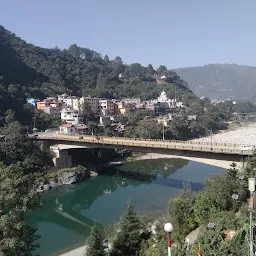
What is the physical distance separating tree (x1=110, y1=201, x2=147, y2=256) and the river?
7.02 m

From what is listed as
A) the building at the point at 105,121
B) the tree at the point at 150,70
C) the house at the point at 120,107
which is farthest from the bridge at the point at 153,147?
the tree at the point at 150,70

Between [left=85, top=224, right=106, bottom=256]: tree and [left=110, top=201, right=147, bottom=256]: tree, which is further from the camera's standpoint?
[left=110, top=201, right=147, bottom=256]: tree

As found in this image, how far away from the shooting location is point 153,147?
103 feet

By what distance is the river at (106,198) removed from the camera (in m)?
23.4

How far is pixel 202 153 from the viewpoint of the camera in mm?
28641

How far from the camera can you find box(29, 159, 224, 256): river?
23359 mm

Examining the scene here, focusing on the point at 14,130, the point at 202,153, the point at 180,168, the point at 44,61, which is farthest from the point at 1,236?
the point at 44,61

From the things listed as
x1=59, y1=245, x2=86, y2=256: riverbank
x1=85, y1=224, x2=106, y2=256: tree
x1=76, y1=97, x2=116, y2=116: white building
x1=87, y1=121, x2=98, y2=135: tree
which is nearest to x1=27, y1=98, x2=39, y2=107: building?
x1=76, y1=97, x2=116, y2=116: white building

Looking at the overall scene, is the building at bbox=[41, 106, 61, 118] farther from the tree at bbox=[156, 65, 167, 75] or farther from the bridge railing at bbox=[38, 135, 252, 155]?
the tree at bbox=[156, 65, 167, 75]

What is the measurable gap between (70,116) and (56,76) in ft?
95.5

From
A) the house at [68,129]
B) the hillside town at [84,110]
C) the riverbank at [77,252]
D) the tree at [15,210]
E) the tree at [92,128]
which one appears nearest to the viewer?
the tree at [15,210]

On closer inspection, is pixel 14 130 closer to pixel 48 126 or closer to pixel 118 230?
pixel 48 126

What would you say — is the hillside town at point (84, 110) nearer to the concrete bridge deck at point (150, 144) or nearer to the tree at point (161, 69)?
the concrete bridge deck at point (150, 144)

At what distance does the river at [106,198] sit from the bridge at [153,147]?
13.3 ft
